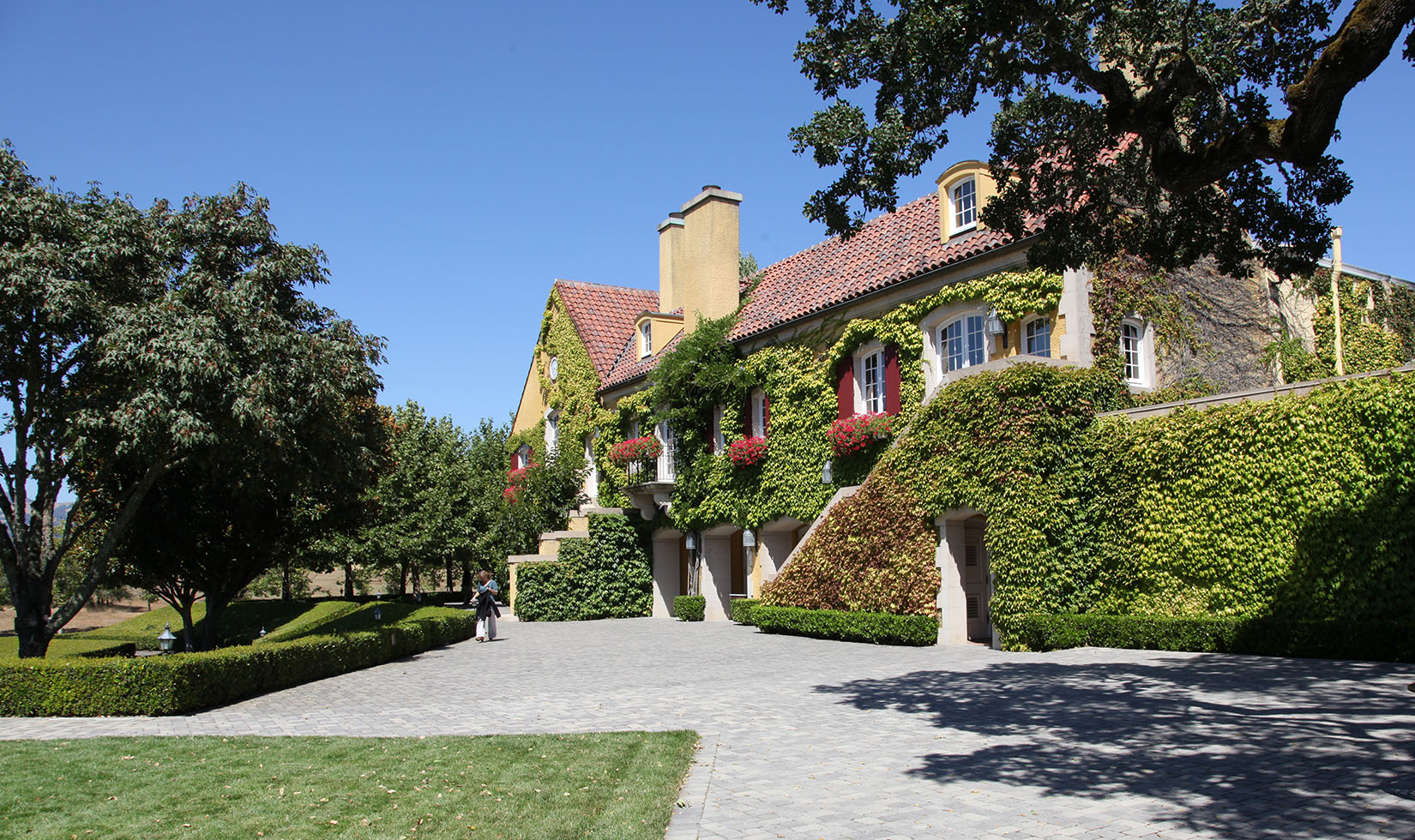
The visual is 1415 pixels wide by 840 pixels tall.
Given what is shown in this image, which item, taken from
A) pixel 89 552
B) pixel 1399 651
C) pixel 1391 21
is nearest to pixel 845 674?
pixel 1399 651

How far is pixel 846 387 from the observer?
23.0 meters

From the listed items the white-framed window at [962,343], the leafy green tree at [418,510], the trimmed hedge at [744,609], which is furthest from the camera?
the leafy green tree at [418,510]

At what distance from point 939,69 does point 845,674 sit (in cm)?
837

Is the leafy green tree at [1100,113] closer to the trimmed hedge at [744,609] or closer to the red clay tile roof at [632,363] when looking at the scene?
the trimmed hedge at [744,609]

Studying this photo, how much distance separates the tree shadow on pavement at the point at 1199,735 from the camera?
635 centimetres

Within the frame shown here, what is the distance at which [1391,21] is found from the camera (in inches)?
276

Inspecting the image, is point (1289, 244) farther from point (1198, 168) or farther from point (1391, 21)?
point (1391, 21)

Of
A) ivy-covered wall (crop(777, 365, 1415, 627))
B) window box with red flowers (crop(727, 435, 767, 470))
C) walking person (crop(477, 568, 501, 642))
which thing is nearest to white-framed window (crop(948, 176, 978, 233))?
ivy-covered wall (crop(777, 365, 1415, 627))

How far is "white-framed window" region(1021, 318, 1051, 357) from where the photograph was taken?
1859 cm

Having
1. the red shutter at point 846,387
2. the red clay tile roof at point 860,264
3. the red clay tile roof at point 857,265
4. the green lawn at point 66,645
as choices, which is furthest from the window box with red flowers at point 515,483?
the red shutter at point 846,387

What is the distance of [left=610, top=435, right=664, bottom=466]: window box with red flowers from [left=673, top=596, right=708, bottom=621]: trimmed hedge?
437 cm

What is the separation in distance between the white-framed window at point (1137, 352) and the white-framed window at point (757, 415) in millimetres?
9821

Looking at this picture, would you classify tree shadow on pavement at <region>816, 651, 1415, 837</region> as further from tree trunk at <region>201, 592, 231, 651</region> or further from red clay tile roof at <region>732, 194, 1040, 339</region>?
tree trunk at <region>201, 592, 231, 651</region>

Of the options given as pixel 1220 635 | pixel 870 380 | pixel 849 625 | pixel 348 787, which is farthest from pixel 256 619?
pixel 1220 635
